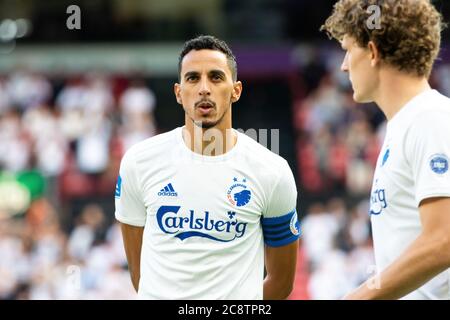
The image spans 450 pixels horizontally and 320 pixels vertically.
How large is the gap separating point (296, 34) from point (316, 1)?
2.80ft

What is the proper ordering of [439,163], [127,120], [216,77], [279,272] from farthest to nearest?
[127,120]
[279,272]
[216,77]
[439,163]

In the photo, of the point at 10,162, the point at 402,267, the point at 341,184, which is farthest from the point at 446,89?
the point at 402,267

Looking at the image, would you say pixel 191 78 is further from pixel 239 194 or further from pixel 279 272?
pixel 279 272

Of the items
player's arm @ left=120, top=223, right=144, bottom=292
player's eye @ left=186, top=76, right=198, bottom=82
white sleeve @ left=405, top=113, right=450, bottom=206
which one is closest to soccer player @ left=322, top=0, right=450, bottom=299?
white sleeve @ left=405, top=113, right=450, bottom=206

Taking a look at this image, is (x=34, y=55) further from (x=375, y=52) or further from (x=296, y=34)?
(x=375, y=52)

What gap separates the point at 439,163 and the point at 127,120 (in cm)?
1347

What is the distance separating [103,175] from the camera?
15.4m

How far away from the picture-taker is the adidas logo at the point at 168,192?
3.87 m

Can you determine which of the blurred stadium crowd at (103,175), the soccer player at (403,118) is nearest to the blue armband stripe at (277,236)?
the soccer player at (403,118)

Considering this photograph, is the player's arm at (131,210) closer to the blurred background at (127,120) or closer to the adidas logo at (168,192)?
the adidas logo at (168,192)

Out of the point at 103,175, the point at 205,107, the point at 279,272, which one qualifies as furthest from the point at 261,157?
the point at 103,175

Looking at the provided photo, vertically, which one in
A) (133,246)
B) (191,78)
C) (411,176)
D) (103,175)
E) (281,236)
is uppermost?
(191,78)

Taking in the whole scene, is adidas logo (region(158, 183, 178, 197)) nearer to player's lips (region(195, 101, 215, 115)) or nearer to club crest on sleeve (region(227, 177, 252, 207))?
club crest on sleeve (region(227, 177, 252, 207))

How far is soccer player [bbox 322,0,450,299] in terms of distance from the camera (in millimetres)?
3080
